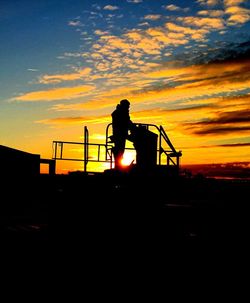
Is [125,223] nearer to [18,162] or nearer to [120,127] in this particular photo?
[120,127]

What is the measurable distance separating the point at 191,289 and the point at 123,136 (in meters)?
12.2

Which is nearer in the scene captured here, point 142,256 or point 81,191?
point 142,256

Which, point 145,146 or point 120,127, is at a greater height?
point 120,127

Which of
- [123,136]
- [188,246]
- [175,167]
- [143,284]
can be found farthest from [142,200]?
[175,167]

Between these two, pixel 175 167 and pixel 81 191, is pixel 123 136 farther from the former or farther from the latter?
pixel 81 191

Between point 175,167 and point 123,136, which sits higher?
point 123,136

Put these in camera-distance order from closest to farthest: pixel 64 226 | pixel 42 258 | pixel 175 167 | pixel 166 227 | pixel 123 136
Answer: pixel 42 258
pixel 166 227
pixel 64 226
pixel 123 136
pixel 175 167

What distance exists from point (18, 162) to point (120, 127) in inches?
193

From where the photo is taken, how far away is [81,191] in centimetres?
912

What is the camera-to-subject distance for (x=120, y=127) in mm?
16688

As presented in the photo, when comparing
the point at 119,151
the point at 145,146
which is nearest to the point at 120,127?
the point at 119,151

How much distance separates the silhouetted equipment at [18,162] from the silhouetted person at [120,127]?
4.04 metres

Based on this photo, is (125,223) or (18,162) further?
(18,162)

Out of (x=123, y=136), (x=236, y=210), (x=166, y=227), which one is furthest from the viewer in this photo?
(x=123, y=136)
